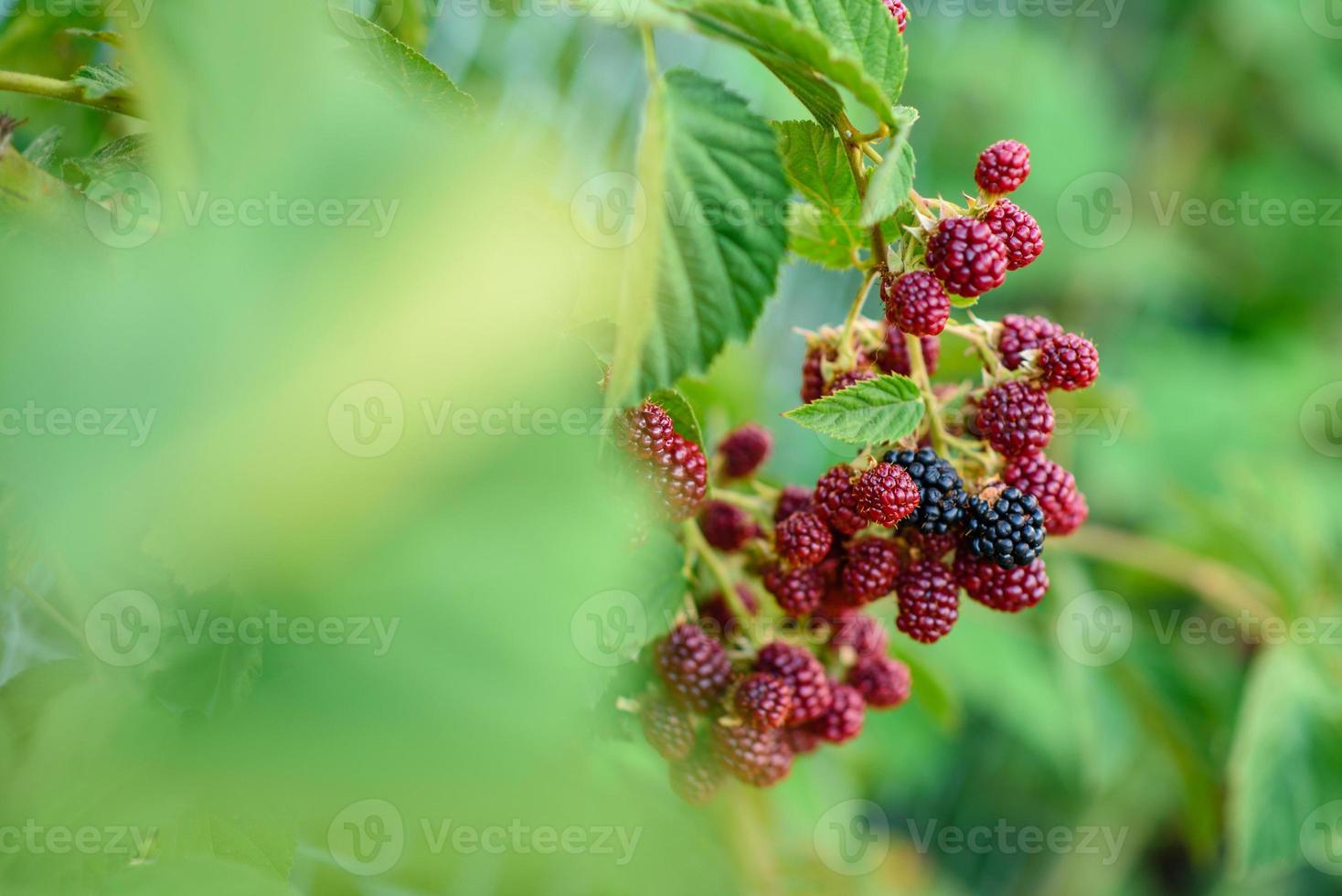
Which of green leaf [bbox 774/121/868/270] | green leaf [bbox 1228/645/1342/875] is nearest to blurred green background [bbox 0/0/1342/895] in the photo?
green leaf [bbox 1228/645/1342/875]

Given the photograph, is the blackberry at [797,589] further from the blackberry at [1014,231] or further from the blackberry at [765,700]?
the blackberry at [1014,231]

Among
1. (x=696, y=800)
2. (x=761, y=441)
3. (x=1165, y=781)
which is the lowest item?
(x=1165, y=781)

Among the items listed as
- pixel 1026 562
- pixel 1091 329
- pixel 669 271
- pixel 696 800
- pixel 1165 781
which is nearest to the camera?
pixel 669 271

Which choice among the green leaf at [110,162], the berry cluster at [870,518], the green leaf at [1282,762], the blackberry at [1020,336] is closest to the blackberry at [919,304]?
the berry cluster at [870,518]

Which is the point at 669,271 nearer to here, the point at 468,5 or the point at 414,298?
the point at 414,298

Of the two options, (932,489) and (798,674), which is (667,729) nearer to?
(798,674)

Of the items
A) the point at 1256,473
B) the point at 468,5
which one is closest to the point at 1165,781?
the point at 1256,473

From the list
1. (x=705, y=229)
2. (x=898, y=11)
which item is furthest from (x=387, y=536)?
(x=898, y=11)
